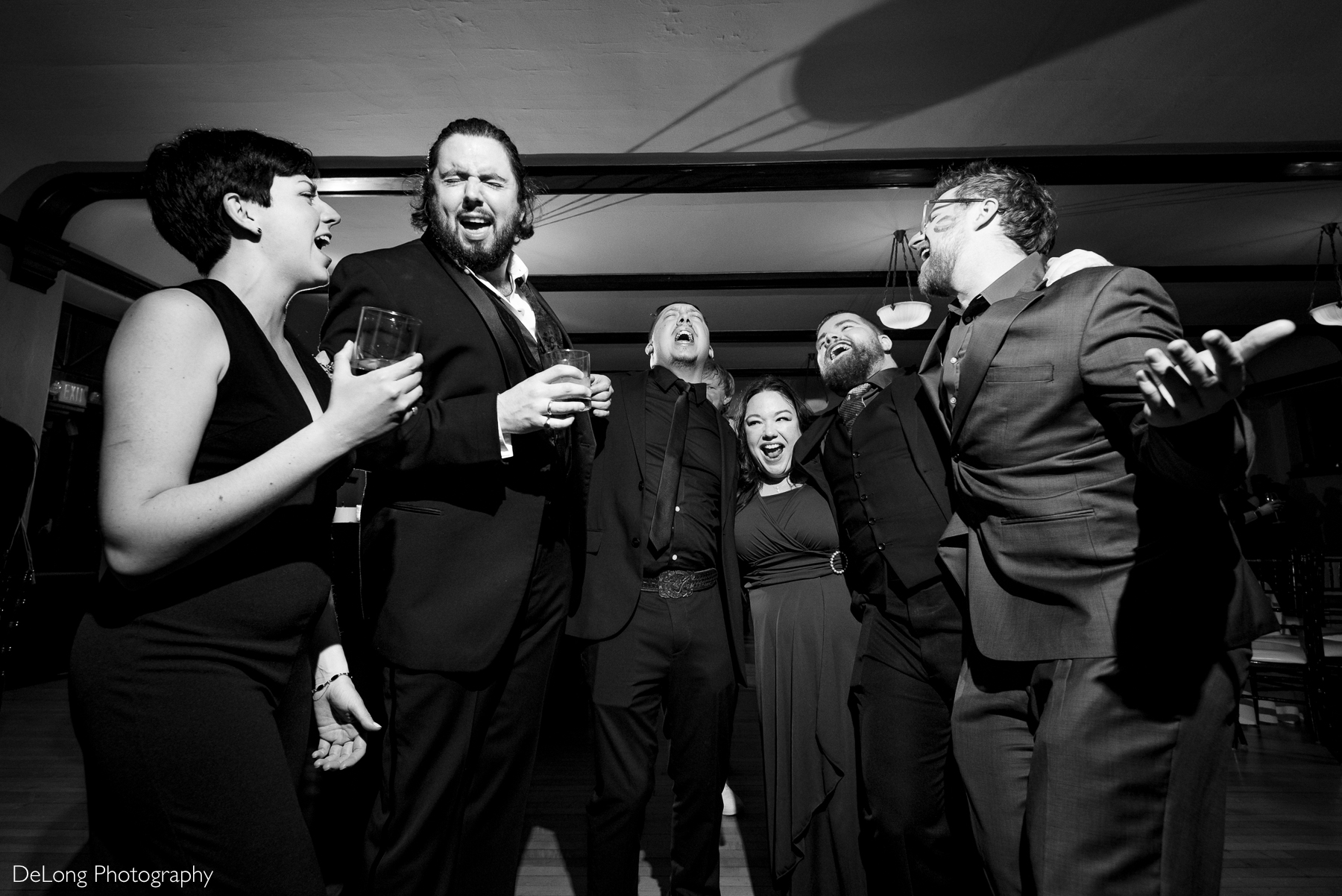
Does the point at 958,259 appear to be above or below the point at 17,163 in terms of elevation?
below

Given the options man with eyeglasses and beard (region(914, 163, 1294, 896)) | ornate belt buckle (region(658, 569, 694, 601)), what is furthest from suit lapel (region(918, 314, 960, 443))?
ornate belt buckle (region(658, 569, 694, 601))

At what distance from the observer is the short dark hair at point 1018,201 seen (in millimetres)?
1881

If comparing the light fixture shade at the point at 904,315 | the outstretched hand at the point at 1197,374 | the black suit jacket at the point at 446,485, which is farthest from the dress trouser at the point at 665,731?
the light fixture shade at the point at 904,315

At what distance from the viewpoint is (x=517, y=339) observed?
1.52 meters

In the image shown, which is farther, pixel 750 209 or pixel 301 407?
pixel 750 209

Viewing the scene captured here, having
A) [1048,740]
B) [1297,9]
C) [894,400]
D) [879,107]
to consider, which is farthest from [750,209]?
[1048,740]

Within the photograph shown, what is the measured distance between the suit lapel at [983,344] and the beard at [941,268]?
1.15 ft

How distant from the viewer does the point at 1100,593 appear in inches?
50.9

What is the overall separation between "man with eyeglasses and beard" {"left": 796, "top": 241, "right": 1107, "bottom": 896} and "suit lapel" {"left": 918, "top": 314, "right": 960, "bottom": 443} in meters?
0.15

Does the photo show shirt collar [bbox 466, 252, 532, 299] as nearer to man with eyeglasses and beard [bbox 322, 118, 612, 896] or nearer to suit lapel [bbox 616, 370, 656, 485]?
man with eyeglasses and beard [bbox 322, 118, 612, 896]

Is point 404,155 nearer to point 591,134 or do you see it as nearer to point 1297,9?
point 591,134

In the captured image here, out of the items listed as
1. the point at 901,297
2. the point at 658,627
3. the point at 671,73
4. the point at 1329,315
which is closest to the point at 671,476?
the point at 658,627

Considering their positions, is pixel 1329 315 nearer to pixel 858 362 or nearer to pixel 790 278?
pixel 790 278

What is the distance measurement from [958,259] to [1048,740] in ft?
4.07
